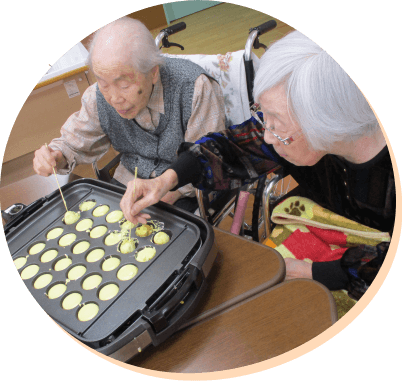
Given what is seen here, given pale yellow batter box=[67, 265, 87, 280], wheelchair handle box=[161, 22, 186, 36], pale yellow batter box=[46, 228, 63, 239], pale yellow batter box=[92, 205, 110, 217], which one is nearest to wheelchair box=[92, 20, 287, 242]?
wheelchair handle box=[161, 22, 186, 36]

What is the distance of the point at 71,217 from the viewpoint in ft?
2.68

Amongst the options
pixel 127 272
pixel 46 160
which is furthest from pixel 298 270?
pixel 46 160

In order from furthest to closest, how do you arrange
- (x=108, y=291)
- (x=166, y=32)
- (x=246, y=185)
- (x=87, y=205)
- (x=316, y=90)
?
(x=246, y=185) → (x=87, y=205) → (x=166, y=32) → (x=108, y=291) → (x=316, y=90)

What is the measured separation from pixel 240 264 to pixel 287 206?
1.04ft

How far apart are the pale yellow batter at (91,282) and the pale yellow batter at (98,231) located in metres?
0.12

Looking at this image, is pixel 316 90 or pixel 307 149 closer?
pixel 316 90

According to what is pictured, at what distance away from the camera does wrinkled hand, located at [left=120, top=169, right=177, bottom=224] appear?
0.77 meters

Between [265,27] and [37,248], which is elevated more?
[265,27]

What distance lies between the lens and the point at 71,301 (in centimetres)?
63

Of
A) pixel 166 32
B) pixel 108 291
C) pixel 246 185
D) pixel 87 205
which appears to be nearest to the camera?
pixel 108 291

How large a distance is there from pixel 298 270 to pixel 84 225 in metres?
0.62

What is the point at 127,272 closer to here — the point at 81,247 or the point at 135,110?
the point at 81,247

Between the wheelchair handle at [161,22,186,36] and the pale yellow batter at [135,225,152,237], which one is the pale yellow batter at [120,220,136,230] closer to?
the pale yellow batter at [135,225,152,237]

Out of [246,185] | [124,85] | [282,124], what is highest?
[124,85]
